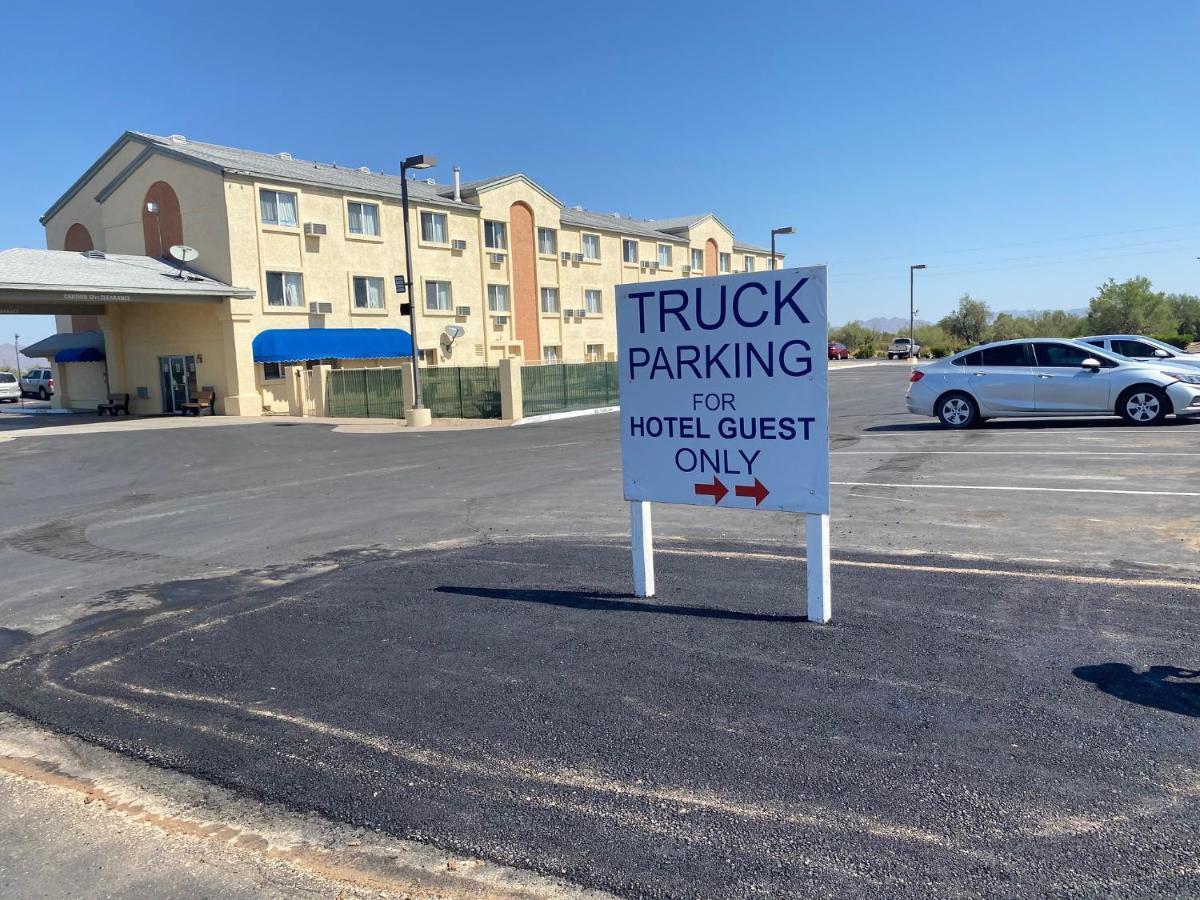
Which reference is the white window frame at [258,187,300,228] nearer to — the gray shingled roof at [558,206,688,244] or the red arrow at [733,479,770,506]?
the gray shingled roof at [558,206,688,244]

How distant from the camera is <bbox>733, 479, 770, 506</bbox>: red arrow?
19.3 feet

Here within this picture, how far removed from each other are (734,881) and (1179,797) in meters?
1.77

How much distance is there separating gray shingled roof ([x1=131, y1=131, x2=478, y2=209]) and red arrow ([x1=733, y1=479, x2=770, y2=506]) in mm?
30233

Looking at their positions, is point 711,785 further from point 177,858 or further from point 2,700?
point 2,700

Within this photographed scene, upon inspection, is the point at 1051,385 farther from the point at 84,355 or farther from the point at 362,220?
the point at 84,355

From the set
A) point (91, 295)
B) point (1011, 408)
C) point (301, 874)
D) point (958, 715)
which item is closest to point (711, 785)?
point (958, 715)

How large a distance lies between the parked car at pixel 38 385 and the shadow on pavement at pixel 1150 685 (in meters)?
56.4

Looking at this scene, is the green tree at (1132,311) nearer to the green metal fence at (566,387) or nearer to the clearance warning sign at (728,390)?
the green metal fence at (566,387)

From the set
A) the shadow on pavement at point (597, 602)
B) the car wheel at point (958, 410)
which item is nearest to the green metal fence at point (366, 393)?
the car wheel at point (958, 410)

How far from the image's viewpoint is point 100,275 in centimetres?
2923

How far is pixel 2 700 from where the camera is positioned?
5.10 meters

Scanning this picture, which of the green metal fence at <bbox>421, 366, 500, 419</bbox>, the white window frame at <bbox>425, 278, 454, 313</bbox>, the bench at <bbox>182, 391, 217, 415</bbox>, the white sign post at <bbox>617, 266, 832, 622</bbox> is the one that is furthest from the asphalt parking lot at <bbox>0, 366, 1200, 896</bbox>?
the white window frame at <bbox>425, 278, 454, 313</bbox>

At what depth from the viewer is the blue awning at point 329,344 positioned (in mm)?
32750

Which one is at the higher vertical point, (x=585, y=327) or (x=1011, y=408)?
(x=585, y=327)
